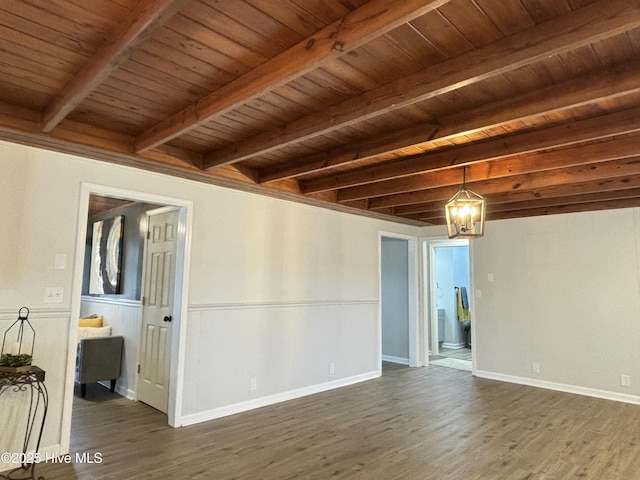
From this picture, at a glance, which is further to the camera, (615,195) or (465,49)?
(615,195)

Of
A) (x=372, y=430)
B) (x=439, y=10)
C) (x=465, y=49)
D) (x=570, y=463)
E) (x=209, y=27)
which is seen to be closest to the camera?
(x=439, y=10)

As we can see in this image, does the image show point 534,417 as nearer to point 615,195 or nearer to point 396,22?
point 615,195

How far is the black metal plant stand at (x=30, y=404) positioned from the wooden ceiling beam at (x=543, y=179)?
385cm

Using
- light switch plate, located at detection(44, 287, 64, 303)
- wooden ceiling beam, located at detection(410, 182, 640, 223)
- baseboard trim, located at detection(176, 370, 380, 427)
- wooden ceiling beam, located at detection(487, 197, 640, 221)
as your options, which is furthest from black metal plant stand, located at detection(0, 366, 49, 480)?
wooden ceiling beam, located at detection(487, 197, 640, 221)

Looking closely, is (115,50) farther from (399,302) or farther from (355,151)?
(399,302)

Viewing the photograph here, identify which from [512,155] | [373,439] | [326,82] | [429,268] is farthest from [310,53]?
[429,268]

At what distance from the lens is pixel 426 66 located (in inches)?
81.5

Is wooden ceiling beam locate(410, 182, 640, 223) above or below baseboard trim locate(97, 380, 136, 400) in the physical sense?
above

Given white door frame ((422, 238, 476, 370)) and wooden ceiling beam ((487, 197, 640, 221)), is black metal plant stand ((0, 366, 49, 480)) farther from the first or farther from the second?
wooden ceiling beam ((487, 197, 640, 221))

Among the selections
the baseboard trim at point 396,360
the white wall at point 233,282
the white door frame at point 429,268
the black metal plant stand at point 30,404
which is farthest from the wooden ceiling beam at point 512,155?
the baseboard trim at point 396,360

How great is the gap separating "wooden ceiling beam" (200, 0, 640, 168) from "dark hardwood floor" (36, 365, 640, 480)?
236cm

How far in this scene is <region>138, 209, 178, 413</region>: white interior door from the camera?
4043 millimetres

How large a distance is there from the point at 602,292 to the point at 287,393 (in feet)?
13.0

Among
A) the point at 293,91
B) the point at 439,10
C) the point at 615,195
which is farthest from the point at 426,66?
the point at 615,195
